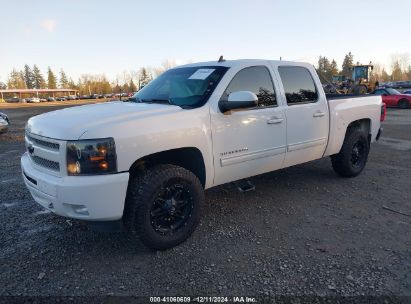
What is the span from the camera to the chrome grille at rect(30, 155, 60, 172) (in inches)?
116

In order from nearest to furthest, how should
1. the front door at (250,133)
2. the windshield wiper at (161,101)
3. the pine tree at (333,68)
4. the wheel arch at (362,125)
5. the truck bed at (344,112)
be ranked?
Answer: the front door at (250,133) < the windshield wiper at (161,101) < the truck bed at (344,112) < the wheel arch at (362,125) < the pine tree at (333,68)

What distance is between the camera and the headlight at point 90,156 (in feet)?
9.08

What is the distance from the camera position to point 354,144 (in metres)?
5.39

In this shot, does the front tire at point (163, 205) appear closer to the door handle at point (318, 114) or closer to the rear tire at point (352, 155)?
the door handle at point (318, 114)

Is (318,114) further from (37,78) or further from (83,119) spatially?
(37,78)

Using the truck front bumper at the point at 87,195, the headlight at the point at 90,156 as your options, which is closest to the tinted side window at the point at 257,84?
the headlight at the point at 90,156

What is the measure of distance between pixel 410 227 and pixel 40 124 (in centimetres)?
410

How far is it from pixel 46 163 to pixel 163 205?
3.81 ft

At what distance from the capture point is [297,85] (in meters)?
4.51

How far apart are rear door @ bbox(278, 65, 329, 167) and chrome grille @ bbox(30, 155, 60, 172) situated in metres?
2.72

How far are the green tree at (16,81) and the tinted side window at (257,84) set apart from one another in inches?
5791

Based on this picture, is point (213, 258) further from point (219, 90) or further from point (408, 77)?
point (408, 77)

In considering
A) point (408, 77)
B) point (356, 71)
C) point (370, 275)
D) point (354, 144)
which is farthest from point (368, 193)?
point (408, 77)

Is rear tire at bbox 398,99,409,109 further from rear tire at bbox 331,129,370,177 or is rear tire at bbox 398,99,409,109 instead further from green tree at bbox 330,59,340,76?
green tree at bbox 330,59,340,76
